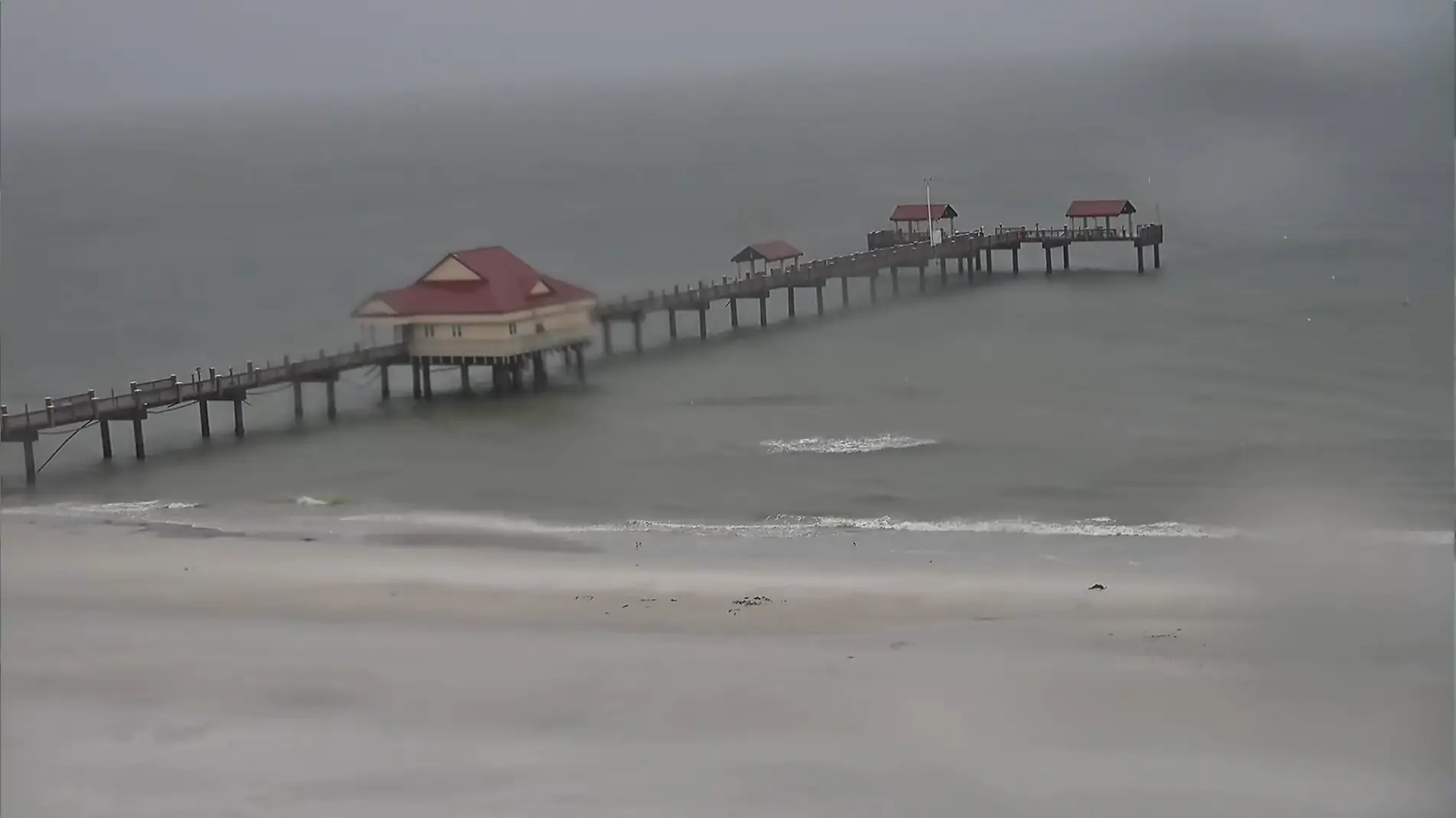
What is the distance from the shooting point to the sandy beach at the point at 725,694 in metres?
8.98

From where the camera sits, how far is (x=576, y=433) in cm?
2569

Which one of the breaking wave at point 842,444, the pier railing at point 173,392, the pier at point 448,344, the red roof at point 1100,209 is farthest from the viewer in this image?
the red roof at point 1100,209

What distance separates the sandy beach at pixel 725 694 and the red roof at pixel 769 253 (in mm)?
26618

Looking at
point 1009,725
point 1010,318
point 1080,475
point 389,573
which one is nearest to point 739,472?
point 1080,475

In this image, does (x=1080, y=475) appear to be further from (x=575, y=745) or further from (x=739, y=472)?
(x=575, y=745)

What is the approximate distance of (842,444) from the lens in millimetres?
23422

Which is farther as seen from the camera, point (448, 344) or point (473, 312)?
point (448, 344)

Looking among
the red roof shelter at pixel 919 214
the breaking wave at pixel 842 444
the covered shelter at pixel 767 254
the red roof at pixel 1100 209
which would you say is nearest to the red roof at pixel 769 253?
the covered shelter at pixel 767 254

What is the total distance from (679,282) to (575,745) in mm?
40281

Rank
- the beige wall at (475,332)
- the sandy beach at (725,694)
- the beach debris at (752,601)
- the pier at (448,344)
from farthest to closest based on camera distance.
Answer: the beige wall at (475,332) → the pier at (448,344) → the beach debris at (752,601) → the sandy beach at (725,694)

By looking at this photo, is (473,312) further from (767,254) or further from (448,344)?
(767,254)

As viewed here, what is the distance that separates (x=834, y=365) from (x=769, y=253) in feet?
30.1

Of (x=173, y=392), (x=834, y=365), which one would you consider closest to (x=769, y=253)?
(x=834, y=365)

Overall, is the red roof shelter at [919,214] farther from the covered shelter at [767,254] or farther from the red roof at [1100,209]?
the covered shelter at [767,254]
